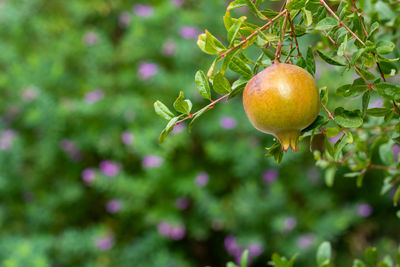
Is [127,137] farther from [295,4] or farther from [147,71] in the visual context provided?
[295,4]

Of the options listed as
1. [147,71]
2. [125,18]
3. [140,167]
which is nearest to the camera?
[147,71]

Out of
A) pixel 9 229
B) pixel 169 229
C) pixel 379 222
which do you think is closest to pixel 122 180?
pixel 169 229

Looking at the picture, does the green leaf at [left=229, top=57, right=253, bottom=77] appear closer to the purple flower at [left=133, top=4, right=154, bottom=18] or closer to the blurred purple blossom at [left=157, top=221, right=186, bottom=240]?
the blurred purple blossom at [left=157, top=221, right=186, bottom=240]

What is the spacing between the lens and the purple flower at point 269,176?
1876mm

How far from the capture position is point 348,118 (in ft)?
1.25

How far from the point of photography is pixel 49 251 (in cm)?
179

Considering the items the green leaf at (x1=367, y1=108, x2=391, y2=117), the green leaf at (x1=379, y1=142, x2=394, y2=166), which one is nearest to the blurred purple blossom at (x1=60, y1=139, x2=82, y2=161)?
the green leaf at (x1=379, y1=142, x2=394, y2=166)

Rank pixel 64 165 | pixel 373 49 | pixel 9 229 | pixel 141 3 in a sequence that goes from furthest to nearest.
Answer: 1. pixel 141 3
2. pixel 64 165
3. pixel 9 229
4. pixel 373 49

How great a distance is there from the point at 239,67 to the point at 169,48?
166cm

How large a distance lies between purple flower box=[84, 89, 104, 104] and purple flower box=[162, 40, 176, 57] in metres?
0.36

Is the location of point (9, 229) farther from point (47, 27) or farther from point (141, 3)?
point (141, 3)

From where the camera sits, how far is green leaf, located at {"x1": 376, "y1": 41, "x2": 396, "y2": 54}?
1.23 feet

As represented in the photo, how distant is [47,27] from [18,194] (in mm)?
850

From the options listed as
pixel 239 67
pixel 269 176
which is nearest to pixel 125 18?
pixel 269 176
